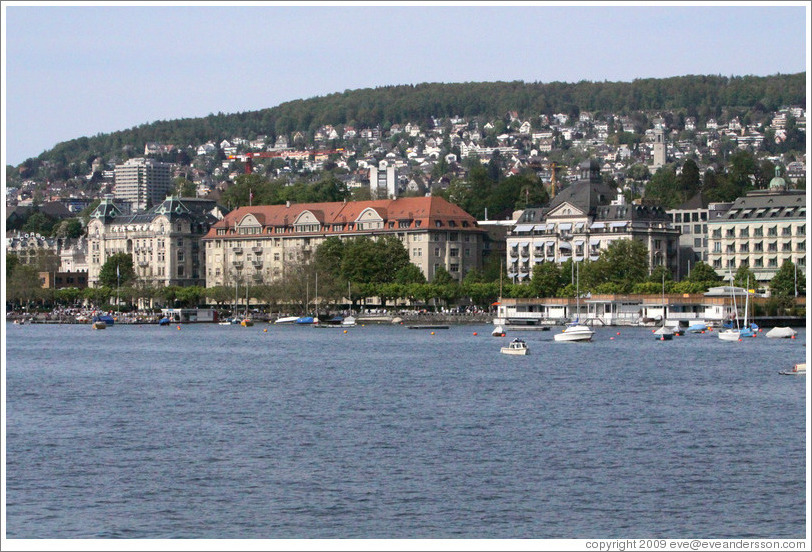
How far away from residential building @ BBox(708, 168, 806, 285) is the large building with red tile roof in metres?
26.6

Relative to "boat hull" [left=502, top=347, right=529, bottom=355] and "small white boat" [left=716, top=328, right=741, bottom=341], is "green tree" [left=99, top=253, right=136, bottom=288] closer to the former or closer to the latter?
"small white boat" [left=716, top=328, right=741, bottom=341]

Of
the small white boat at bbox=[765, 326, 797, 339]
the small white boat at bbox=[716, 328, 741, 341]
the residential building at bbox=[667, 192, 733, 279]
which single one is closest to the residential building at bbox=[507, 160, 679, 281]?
the residential building at bbox=[667, 192, 733, 279]

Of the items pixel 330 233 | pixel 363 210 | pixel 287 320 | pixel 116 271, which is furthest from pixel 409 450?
pixel 116 271

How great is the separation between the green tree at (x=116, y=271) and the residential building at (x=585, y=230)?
157 feet

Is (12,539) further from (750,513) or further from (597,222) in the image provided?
(597,222)

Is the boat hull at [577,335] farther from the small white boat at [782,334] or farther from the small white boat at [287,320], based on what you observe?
the small white boat at [287,320]

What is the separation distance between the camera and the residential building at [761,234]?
14012cm

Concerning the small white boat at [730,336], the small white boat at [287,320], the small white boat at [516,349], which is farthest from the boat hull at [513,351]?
the small white boat at [287,320]

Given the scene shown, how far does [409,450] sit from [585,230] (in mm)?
109462

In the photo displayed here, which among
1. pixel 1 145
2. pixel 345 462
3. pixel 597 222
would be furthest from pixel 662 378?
pixel 597 222

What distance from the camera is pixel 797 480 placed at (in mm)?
36562

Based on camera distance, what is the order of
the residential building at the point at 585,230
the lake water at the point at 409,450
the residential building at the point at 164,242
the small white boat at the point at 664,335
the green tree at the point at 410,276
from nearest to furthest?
the lake water at the point at 409,450 → the small white boat at the point at 664,335 → the residential building at the point at 585,230 → the green tree at the point at 410,276 → the residential building at the point at 164,242

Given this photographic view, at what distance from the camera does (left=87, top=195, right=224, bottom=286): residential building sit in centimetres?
18075

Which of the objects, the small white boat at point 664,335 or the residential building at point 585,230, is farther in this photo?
the residential building at point 585,230
